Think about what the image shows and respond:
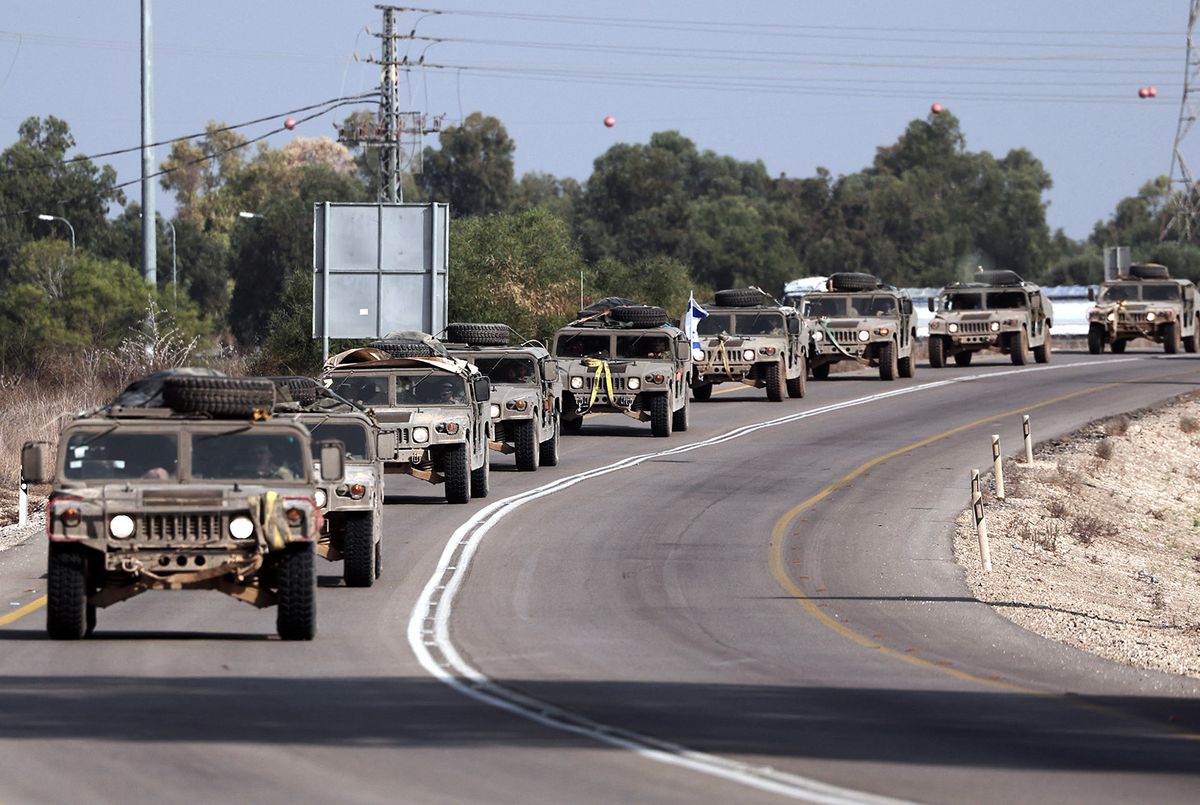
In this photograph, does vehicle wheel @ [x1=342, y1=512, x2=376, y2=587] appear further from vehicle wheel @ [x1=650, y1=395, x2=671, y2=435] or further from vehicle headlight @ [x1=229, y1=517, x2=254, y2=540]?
vehicle wheel @ [x1=650, y1=395, x2=671, y2=435]

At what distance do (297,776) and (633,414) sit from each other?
75.9 feet

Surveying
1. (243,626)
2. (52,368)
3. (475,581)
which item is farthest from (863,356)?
(243,626)

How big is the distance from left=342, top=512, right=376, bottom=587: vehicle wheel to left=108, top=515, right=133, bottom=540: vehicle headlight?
145 inches

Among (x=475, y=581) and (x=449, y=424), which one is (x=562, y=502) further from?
(x=475, y=581)

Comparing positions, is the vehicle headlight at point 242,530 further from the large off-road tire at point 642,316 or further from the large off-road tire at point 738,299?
the large off-road tire at point 738,299

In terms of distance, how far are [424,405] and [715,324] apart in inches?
631

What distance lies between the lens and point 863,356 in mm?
44156

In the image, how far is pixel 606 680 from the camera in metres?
12.1

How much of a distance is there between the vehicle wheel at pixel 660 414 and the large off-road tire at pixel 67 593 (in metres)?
18.4

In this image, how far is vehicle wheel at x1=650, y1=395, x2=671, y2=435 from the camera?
31375 mm

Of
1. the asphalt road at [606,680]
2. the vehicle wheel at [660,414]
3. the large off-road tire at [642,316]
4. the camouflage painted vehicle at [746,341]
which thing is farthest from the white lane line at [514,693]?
the camouflage painted vehicle at [746,341]

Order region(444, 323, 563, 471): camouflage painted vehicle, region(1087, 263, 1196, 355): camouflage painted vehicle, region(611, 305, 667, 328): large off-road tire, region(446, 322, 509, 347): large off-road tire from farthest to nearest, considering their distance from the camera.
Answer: region(1087, 263, 1196, 355): camouflage painted vehicle
region(611, 305, 667, 328): large off-road tire
region(446, 322, 509, 347): large off-road tire
region(444, 323, 563, 471): camouflage painted vehicle

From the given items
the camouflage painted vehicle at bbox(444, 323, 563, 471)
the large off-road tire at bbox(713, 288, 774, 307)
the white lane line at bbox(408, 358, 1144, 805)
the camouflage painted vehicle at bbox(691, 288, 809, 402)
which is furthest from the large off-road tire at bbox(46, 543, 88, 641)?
the large off-road tire at bbox(713, 288, 774, 307)

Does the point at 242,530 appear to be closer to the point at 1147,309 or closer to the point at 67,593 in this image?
the point at 67,593
